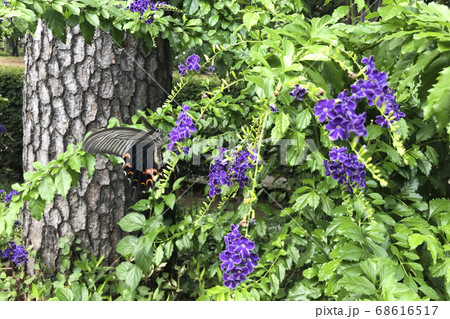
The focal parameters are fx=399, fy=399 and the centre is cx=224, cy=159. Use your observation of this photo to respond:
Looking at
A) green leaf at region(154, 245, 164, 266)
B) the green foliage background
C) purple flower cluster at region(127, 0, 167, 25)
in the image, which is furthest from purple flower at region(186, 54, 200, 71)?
green leaf at region(154, 245, 164, 266)

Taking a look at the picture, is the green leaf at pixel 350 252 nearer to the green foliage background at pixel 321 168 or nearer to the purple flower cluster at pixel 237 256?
the green foliage background at pixel 321 168

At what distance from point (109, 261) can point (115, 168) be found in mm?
561

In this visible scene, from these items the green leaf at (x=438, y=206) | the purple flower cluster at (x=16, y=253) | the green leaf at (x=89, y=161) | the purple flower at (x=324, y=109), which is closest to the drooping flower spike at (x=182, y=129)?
the green leaf at (x=89, y=161)

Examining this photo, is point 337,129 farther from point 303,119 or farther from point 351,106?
point 303,119

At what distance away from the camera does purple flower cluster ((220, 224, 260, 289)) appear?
1.08 metres

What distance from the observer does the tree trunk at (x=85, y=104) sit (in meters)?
2.26

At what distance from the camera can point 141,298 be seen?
7.07 ft

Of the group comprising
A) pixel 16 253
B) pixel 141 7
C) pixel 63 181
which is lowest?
pixel 16 253

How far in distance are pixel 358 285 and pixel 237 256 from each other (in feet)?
1.21

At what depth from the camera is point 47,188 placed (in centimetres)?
154

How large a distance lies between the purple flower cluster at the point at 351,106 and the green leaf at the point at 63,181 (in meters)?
0.99

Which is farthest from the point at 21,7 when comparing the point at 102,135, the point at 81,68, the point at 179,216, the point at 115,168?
the point at 179,216

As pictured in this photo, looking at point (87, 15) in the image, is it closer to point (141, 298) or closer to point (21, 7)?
point (21, 7)

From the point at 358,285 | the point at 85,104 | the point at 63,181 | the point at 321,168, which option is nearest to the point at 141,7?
the point at 85,104
